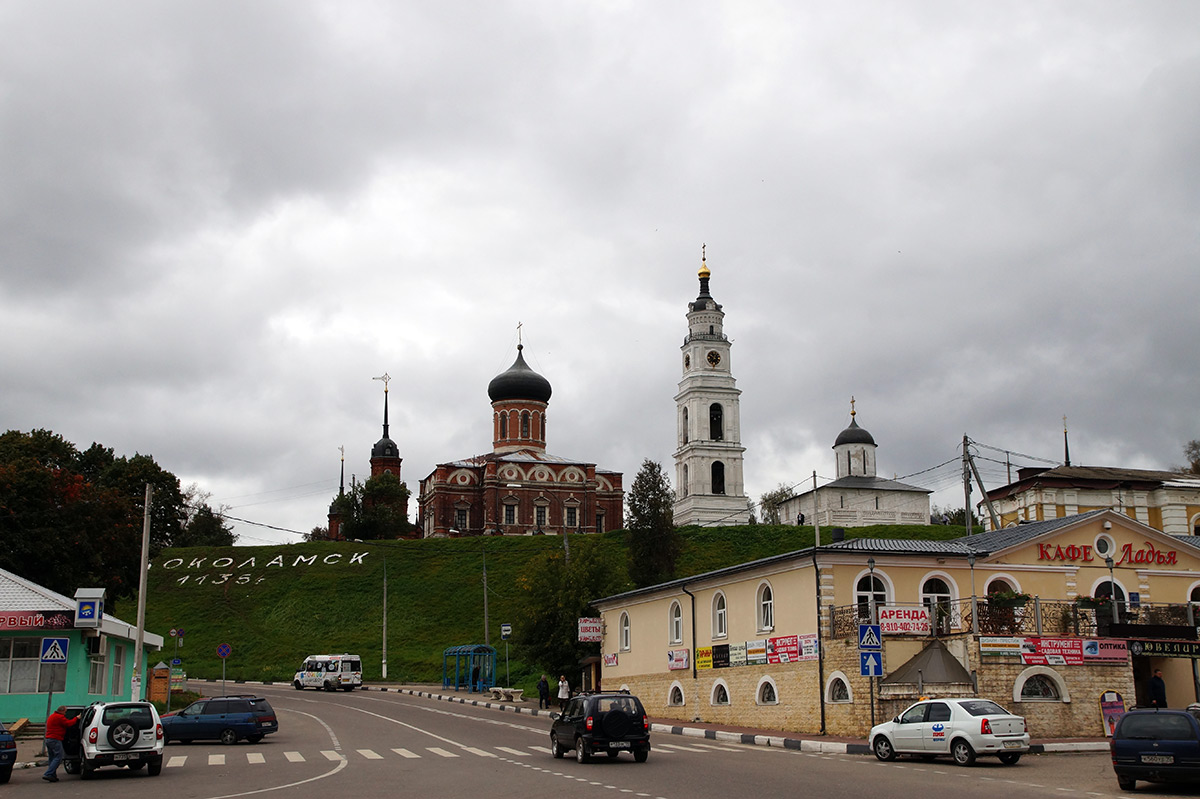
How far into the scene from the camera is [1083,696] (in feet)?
93.5

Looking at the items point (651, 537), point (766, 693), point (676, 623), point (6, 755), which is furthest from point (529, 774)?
point (651, 537)

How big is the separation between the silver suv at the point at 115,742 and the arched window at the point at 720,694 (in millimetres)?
18391

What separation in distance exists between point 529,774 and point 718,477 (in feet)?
266

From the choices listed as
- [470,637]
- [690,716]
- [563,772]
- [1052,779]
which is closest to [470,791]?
[563,772]

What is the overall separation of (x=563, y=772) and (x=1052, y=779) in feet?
26.9

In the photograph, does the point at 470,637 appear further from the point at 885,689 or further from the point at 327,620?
the point at 885,689

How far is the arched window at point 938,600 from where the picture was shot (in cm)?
2962

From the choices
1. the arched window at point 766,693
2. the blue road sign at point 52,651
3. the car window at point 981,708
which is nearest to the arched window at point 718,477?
the arched window at point 766,693

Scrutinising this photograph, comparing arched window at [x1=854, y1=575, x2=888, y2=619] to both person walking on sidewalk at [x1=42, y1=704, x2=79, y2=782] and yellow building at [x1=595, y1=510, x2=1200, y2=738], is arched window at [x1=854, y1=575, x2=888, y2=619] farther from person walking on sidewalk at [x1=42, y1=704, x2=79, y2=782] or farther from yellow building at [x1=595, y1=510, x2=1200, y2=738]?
person walking on sidewalk at [x1=42, y1=704, x2=79, y2=782]

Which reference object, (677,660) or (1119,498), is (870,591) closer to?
(677,660)

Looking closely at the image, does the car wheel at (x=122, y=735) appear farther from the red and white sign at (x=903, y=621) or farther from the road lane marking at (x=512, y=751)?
the red and white sign at (x=903, y=621)

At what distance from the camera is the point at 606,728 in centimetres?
2203

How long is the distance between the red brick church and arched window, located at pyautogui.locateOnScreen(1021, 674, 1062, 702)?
221 feet

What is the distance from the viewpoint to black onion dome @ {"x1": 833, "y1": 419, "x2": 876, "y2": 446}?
4237 inches
